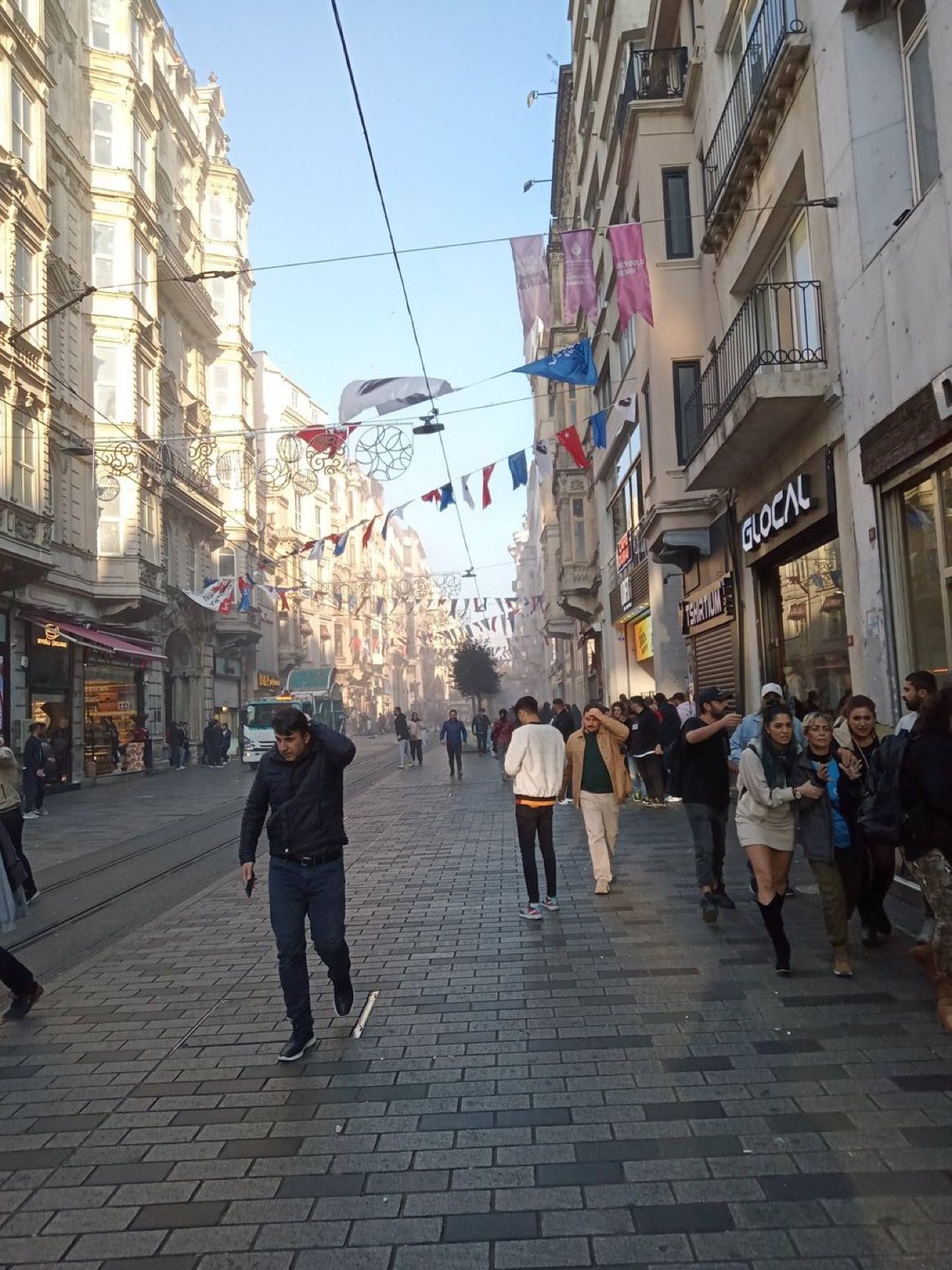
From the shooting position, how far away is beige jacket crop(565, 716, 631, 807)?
28.6 ft

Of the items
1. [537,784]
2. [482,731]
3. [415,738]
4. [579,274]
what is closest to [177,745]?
[415,738]

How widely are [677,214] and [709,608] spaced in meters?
6.92

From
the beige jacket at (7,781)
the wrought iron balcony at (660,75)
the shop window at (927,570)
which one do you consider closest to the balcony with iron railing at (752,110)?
the wrought iron balcony at (660,75)

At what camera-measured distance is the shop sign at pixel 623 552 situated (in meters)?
22.8

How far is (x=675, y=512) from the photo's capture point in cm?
1698

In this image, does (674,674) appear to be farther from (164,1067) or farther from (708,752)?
(164,1067)

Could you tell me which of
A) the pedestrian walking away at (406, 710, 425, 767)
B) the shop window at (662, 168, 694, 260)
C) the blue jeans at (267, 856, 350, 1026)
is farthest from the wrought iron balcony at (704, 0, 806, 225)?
the pedestrian walking away at (406, 710, 425, 767)

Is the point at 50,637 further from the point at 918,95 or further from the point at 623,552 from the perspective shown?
the point at 918,95

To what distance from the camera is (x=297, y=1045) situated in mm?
4973

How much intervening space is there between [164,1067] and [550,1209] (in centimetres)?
236

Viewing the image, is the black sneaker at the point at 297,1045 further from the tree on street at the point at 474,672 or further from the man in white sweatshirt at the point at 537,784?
the tree on street at the point at 474,672

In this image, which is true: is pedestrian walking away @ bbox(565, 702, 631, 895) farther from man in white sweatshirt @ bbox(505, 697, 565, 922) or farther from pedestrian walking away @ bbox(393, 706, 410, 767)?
pedestrian walking away @ bbox(393, 706, 410, 767)

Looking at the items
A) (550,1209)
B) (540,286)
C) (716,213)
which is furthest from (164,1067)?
(540,286)

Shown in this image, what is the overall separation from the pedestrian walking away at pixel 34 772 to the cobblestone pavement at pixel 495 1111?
1167 centimetres
